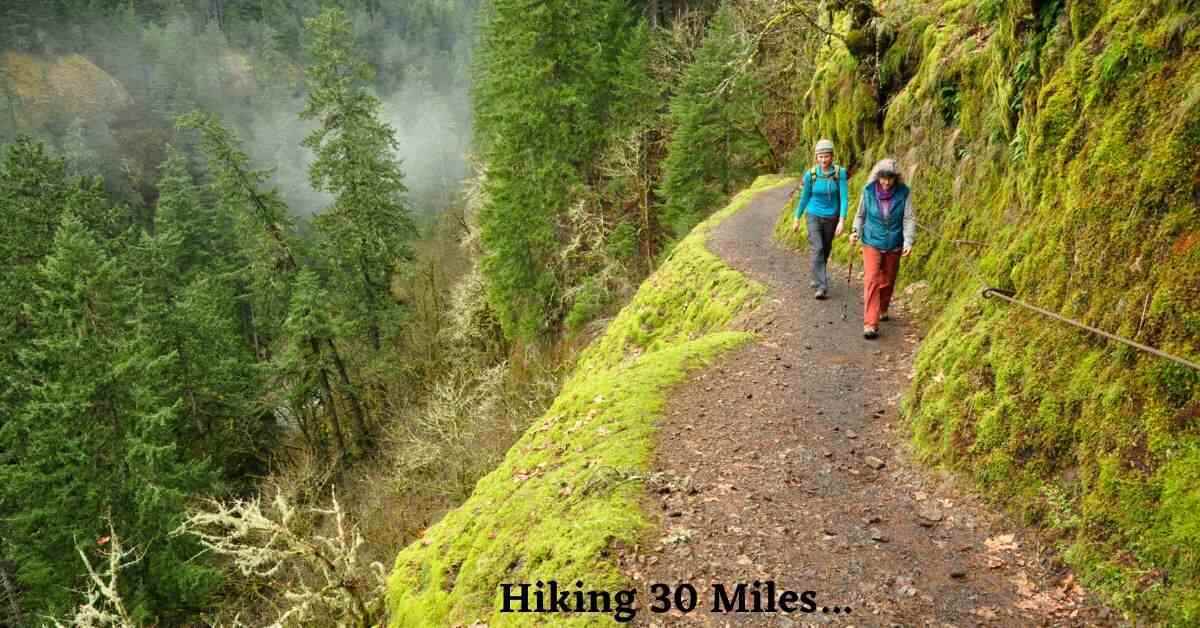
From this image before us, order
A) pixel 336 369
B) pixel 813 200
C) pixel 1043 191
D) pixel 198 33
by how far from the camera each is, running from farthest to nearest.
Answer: pixel 198 33, pixel 336 369, pixel 813 200, pixel 1043 191

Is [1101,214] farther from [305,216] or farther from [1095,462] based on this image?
[305,216]

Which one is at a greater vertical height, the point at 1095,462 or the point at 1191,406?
the point at 1191,406

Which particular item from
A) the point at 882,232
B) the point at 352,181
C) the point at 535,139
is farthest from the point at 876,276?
the point at 352,181

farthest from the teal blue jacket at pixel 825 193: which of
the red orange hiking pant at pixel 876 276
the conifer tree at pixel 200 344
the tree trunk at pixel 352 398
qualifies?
the conifer tree at pixel 200 344

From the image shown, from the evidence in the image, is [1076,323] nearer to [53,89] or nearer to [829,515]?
[829,515]

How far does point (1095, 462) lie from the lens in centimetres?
387

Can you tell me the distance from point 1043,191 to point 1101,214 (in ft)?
3.61

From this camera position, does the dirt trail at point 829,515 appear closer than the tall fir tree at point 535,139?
Yes

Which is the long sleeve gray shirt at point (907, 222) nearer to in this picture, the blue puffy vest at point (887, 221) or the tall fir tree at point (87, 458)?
the blue puffy vest at point (887, 221)

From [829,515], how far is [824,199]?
5.65m

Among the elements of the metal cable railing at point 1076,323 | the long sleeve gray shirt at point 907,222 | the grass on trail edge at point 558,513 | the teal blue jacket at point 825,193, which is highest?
the teal blue jacket at point 825,193

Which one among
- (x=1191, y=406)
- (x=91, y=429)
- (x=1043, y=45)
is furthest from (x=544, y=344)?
(x=1191, y=406)

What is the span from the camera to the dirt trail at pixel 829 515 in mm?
3930

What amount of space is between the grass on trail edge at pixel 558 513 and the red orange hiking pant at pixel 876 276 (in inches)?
70.6
